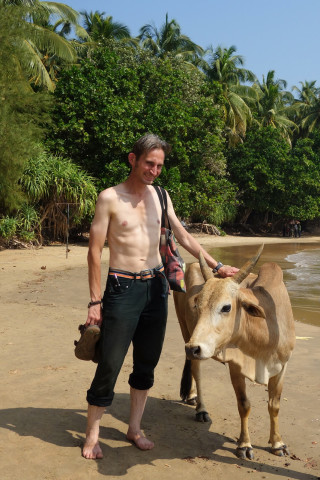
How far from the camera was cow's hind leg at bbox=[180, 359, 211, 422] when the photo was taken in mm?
4523

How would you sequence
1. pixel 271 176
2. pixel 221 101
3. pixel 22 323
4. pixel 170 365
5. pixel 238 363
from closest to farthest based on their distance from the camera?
1. pixel 238 363
2. pixel 170 365
3. pixel 22 323
4. pixel 221 101
5. pixel 271 176

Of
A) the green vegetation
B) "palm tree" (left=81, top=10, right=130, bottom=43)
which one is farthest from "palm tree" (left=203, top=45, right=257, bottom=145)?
"palm tree" (left=81, top=10, right=130, bottom=43)

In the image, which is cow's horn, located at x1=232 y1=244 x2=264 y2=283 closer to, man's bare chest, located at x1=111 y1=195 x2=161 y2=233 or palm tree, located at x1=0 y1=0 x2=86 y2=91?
man's bare chest, located at x1=111 y1=195 x2=161 y2=233

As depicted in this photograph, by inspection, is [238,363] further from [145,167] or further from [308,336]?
[308,336]

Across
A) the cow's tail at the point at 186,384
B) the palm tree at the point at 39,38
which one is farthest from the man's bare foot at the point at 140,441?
the palm tree at the point at 39,38

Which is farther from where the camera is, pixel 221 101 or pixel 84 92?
Result: pixel 221 101

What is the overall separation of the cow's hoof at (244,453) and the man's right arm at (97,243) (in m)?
1.44

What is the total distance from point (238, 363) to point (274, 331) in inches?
15.7

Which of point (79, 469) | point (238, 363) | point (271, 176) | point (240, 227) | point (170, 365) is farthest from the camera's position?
point (240, 227)

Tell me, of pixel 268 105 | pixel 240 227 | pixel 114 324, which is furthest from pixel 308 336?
pixel 268 105

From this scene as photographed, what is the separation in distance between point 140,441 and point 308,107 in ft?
164

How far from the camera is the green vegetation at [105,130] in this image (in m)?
17.7

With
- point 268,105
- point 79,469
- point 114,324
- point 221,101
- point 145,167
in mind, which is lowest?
point 79,469

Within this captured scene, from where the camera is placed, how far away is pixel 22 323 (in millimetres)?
7441
